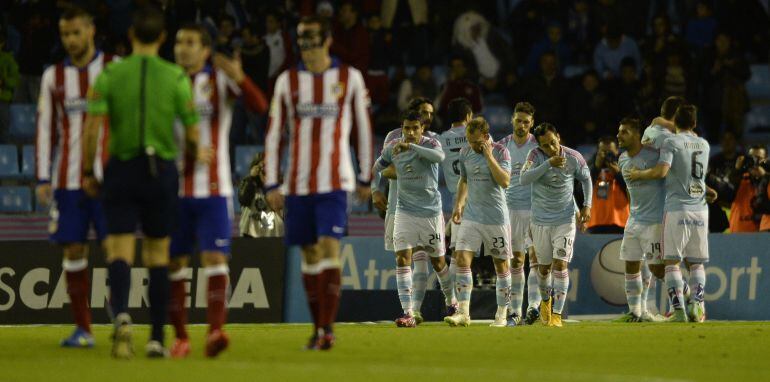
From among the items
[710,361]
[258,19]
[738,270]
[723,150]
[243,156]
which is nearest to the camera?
[710,361]

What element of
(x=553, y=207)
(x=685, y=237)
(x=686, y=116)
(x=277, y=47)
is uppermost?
(x=277, y=47)

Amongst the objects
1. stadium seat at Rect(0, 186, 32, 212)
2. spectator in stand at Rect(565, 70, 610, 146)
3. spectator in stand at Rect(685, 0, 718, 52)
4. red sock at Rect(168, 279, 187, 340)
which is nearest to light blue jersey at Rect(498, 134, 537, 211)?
spectator in stand at Rect(565, 70, 610, 146)

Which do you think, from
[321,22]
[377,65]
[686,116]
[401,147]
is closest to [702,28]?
[377,65]

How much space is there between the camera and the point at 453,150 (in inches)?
654

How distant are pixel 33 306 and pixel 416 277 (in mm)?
4427

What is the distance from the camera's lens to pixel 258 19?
23969mm

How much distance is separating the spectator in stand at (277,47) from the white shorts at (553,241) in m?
7.87

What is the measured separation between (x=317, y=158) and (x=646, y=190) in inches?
273

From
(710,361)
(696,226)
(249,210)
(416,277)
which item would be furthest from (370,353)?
(249,210)

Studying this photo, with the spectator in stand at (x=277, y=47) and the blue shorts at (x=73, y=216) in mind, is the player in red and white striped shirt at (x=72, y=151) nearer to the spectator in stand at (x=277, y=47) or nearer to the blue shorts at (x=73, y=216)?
the blue shorts at (x=73, y=216)

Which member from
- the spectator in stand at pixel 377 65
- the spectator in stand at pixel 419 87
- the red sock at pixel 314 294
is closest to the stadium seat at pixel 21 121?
the spectator in stand at pixel 377 65

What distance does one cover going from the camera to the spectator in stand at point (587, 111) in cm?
2225

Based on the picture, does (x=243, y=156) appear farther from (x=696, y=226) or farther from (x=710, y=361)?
(x=710, y=361)

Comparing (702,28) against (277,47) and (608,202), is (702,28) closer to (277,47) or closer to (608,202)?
(608,202)
